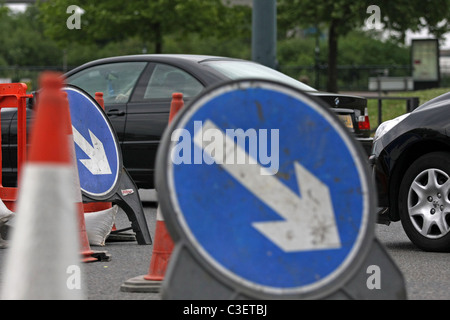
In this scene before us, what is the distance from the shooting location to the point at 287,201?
375 cm

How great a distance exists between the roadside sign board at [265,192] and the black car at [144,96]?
6.12 meters

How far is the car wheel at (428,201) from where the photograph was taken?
7027 mm

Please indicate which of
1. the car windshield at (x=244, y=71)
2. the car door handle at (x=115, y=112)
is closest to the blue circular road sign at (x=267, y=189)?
the car windshield at (x=244, y=71)

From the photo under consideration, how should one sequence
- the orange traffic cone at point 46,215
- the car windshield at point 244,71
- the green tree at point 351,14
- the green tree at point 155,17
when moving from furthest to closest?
the green tree at point 155,17
the green tree at point 351,14
the car windshield at point 244,71
the orange traffic cone at point 46,215

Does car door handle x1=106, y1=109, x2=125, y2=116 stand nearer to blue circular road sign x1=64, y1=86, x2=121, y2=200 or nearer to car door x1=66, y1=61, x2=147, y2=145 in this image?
car door x1=66, y1=61, x2=147, y2=145

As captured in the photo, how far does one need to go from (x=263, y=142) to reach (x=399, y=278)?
741mm

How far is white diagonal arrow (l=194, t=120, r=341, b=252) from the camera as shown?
3701 mm

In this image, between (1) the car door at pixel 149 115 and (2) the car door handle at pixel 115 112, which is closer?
(1) the car door at pixel 149 115

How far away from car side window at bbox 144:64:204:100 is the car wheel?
3141 mm

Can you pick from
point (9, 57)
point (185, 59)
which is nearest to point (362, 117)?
point (185, 59)

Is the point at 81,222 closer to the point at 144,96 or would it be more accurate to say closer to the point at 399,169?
the point at 399,169

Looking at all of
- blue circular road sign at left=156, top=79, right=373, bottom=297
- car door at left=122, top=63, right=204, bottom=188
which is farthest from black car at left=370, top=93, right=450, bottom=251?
blue circular road sign at left=156, top=79, right=373, bottom=297

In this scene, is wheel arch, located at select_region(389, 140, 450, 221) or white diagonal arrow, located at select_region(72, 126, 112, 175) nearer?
white diagonal arrow, located at select_region(72, 126, 112, 175)

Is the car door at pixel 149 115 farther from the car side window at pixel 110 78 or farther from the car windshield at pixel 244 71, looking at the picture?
the car windshield at pixel 244 71
